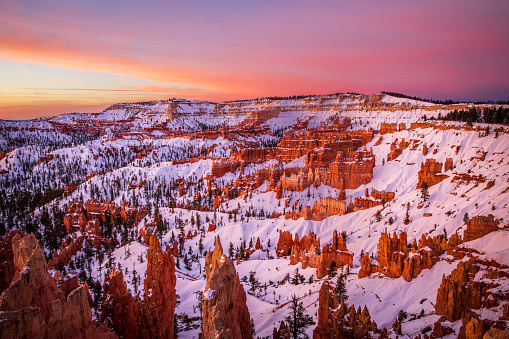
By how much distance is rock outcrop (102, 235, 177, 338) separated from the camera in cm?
1834

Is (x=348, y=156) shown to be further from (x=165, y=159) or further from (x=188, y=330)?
(x=165, y=159)

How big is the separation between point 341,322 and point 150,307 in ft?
37.7

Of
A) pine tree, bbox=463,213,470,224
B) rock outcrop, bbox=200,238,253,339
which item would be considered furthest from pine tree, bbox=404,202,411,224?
rock outcrop, bbox=200,238,253,339

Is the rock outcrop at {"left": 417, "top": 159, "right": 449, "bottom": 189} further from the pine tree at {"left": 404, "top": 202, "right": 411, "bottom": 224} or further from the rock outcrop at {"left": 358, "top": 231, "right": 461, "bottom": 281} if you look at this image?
the rock outcrop at {"left": 358, "top": 231, "right": 461, "bottom": 281}

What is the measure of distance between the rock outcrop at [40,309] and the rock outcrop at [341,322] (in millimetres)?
11931

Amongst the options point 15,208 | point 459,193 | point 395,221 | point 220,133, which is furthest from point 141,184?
point 459,193

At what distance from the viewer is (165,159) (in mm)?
132625

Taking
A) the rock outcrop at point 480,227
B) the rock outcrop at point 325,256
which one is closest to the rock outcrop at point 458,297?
the rock outcrop at point 480,227

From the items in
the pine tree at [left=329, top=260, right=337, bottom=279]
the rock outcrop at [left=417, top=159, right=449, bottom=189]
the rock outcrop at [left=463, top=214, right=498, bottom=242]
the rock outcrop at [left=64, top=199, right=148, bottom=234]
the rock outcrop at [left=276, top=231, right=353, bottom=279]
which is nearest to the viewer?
the rock outcrop at [left=463, top=214, right=498, bottom=242]

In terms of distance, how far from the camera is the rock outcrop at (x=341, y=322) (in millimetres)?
17328

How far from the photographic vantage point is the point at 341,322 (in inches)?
699

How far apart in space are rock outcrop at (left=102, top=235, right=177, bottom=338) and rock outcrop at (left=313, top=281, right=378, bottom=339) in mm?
9635

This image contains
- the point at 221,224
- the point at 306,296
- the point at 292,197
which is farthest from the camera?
the point at 292,197

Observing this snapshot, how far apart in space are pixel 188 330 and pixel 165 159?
11490 centimetres
